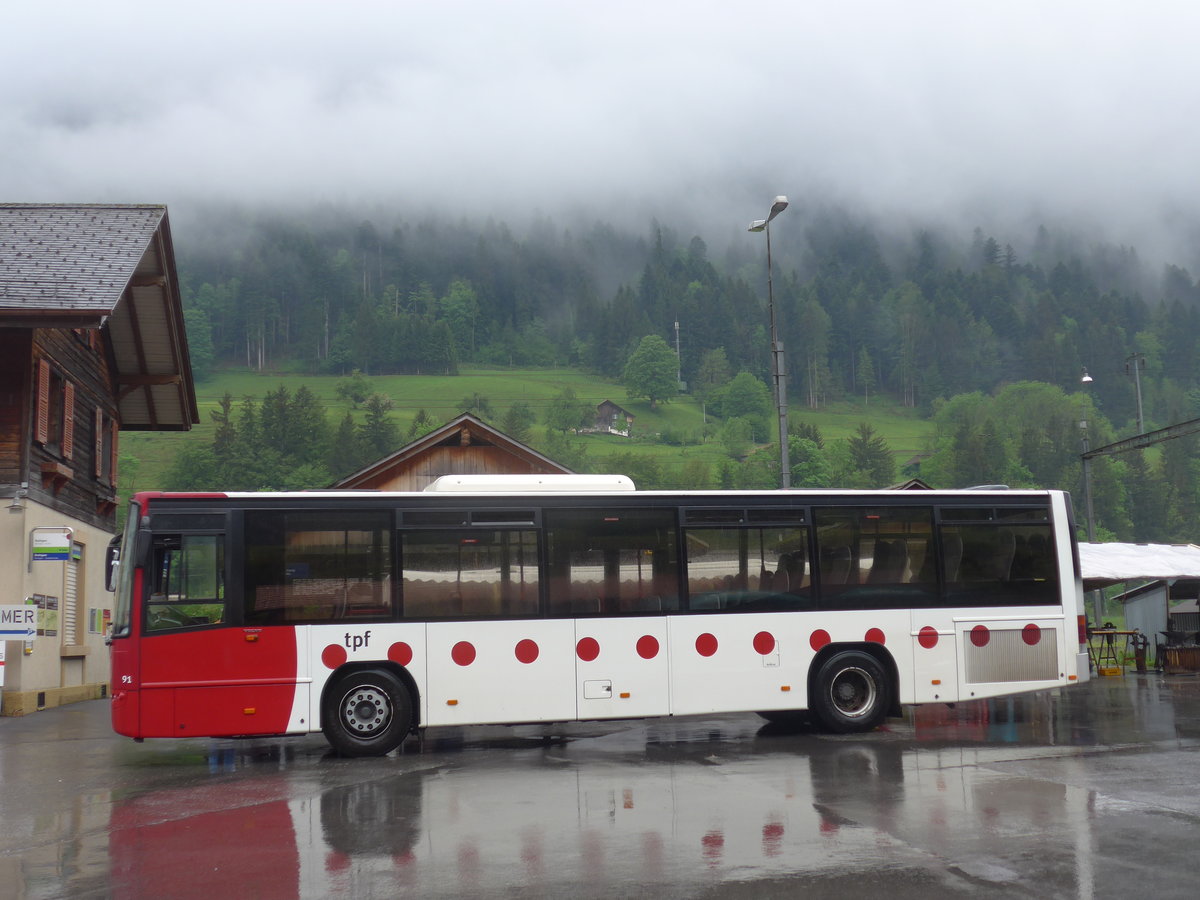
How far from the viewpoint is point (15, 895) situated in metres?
6.84

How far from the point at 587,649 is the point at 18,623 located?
469 inches

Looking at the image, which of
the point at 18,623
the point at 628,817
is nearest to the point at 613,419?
the point at 18,623

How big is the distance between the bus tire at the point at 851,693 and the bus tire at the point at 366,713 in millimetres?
4546

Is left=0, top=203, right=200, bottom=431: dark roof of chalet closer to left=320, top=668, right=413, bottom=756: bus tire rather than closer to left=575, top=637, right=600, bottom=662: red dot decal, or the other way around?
left=320, top=668, right=413, bottom=756: bus tire

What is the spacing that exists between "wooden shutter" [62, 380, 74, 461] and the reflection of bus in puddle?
14477 millimetres

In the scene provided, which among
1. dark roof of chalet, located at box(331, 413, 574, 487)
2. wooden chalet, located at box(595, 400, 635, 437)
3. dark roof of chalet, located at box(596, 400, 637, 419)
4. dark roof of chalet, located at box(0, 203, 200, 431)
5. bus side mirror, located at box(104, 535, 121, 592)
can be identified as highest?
dark roof of chalet, located at box(596, 400, 637, 419)

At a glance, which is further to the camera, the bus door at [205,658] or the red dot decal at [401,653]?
the red dot decal at [401,653]

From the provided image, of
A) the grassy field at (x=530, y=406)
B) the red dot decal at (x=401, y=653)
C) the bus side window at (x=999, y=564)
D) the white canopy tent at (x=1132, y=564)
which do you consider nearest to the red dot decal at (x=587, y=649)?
the red dot decal at (x=401, y=653)

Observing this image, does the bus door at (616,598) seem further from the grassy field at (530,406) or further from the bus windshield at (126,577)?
the grassy field at (530,406)

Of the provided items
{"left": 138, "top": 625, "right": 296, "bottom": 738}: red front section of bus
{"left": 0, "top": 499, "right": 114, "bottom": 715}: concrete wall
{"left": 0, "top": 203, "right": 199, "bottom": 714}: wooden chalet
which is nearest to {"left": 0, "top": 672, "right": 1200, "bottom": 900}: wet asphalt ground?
{"left": 138, "top": 625, "right": 296, "bottom": 738}: red front section of bus

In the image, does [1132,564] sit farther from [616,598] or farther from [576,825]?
[576,825]

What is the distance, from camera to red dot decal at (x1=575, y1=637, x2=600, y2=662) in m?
13.2

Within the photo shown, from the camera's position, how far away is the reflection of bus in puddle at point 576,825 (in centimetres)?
698

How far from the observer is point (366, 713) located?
12.7 meters
